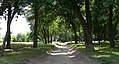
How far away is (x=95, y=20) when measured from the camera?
1891 inches

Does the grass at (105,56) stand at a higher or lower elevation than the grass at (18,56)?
lower

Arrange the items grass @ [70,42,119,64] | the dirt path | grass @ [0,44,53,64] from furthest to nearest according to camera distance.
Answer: the dirt path, grass @ [0,44,53,64], grass @ [70,42,119,64]

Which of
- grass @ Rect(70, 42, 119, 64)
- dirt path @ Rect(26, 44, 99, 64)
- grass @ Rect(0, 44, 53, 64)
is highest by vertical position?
grass @ Rect(0, 44, 53, 64)

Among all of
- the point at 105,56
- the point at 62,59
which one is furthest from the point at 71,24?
the point at 105,56

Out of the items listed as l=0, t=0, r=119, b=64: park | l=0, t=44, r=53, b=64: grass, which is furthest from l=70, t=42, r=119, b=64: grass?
l=0, t=44, r=53, b=64: grass

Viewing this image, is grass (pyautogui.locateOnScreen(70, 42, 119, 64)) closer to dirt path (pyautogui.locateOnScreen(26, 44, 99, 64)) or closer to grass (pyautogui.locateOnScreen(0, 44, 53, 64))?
dirt path (pyautogui.locateOnScreen(26, 44, 99, 64))

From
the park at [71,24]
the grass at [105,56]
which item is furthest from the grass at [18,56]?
the grass at [105,56]

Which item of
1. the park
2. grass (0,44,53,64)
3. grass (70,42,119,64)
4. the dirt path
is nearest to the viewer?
grass (70,42,119,64)

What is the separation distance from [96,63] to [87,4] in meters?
14.4

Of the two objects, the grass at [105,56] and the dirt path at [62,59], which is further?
the dirt path at [62,59]

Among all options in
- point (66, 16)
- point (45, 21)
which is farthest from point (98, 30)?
point (45, 21)

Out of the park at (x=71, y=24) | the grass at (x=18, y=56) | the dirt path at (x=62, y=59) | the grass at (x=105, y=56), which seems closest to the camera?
the grass at (x=105, y=56)

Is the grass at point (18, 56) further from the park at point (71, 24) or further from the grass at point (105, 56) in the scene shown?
the grass at point (105, 56)

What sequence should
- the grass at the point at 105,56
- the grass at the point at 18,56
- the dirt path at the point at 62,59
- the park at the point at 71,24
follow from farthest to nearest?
the park at the point at 71,24, the dirt path at the point at 62,59, the grass at the point at 18,56, the grass at the point at 105,56
